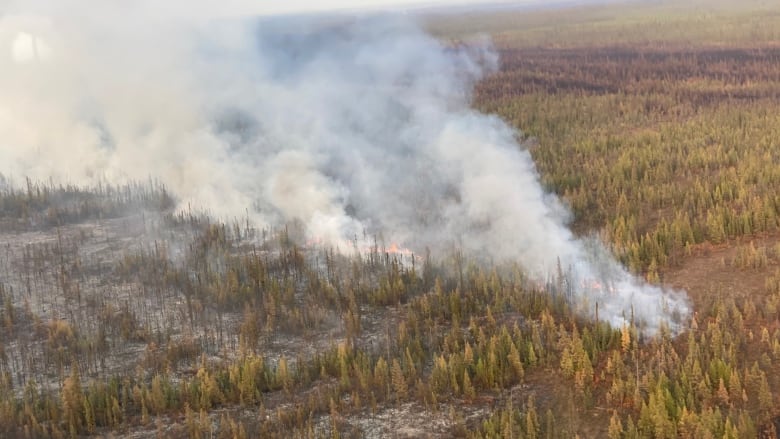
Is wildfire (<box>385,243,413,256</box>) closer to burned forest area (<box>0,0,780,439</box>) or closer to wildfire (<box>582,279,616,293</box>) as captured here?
burned forest area (<box>0,0,780,439</box>)

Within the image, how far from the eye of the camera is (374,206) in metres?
62.1

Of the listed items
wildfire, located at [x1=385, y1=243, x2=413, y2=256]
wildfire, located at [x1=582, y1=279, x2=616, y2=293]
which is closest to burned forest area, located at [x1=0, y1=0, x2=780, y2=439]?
wildfire, located at [x1=385, y1=243, x2=413, y2=256]

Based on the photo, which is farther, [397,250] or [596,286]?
[397,250]

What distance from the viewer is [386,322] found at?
4203cm

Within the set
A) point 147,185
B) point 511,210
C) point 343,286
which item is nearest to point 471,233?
point 511,210

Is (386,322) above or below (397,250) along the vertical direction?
below

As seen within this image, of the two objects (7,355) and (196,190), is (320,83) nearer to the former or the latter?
(196,190)

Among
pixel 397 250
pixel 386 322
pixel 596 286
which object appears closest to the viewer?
pixel 386 322

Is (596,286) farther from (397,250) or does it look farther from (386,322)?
(397,250)

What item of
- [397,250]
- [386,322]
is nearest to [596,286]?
[386,322]

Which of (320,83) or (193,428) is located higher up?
(320,83)

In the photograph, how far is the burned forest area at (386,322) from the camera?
31.8 meters

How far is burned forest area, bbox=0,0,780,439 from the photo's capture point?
31.8 metres

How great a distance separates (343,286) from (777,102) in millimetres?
79504
